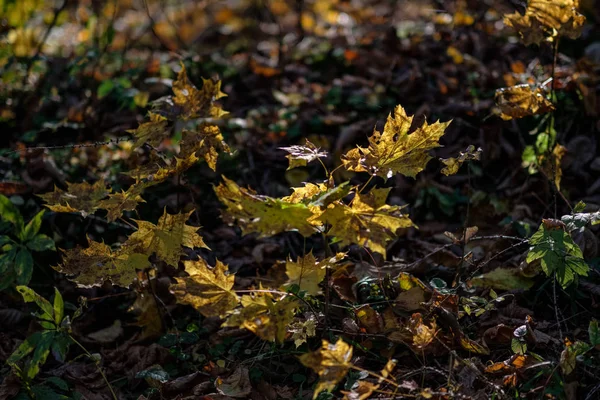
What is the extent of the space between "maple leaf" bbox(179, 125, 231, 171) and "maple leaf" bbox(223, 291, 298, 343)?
58 centimetres

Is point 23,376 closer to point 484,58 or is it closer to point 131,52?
point 484,58

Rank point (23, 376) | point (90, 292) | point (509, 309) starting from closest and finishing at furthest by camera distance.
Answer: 1. point (23, 376)
2. point (509, 309)
3. point (90, 292)

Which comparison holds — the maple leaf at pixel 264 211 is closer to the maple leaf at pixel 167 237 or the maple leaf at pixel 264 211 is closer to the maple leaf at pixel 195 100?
the maple leaf at pixel 167 237

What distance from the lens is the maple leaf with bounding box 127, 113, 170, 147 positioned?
2232mm

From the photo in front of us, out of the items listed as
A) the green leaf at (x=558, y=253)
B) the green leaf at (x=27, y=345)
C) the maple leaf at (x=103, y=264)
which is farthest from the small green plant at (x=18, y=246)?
the green leaf at (x=558, y=253)

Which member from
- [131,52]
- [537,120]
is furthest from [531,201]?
[131,52]

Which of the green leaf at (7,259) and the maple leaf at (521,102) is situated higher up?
the maple leaf at (521,102)

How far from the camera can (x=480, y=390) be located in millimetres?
1842

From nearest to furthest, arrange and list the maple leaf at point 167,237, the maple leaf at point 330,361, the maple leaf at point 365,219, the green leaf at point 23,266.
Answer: the maple leaf at point 330,361
the maple leaf at point 365,219
the maple leaf at point 167,237
the green leaf at point 23,266

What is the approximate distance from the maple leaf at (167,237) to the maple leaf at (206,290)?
0.72 feet

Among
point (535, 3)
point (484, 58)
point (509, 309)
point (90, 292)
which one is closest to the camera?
point (509, 309)

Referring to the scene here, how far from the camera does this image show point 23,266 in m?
2.28

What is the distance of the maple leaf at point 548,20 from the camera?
2.32 meters

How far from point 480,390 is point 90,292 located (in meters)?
1.59
